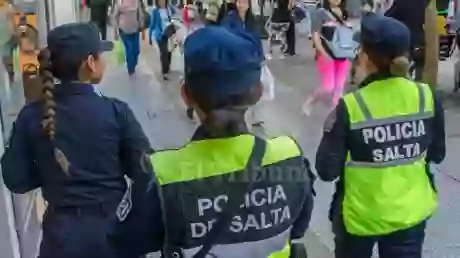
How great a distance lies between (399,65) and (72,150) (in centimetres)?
128

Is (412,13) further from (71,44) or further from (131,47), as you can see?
(71,44)

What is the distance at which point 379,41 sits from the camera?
2.89 meters

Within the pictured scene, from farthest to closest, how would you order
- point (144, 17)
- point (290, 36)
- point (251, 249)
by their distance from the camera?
point (290, 36) < point (144, 17) < point (251, 249)

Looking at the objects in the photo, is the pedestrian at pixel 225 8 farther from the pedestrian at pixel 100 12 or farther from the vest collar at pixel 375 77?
the pedestrian at pixel 100 12

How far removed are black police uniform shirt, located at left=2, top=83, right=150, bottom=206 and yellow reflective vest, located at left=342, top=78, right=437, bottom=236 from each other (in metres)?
0.85

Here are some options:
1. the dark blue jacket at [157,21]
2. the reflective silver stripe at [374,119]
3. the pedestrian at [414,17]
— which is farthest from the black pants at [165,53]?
the reflective silver stripe at [374,119]

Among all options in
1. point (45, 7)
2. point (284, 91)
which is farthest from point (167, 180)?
point (284, 91)

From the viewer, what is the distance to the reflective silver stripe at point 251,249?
6.45 ft

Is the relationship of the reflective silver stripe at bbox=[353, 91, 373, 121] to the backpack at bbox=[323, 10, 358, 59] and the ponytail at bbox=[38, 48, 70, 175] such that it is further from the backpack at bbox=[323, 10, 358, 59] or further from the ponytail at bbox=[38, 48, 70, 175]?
the backpack at bbox=[323, 10, 358, 59]

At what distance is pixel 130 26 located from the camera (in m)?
11.8

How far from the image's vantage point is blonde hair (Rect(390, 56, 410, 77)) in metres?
2.90

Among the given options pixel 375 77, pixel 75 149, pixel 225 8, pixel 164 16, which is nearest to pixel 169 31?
pixel 164 16

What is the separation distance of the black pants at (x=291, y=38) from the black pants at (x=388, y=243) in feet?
37.6

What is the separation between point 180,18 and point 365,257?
922 cm
